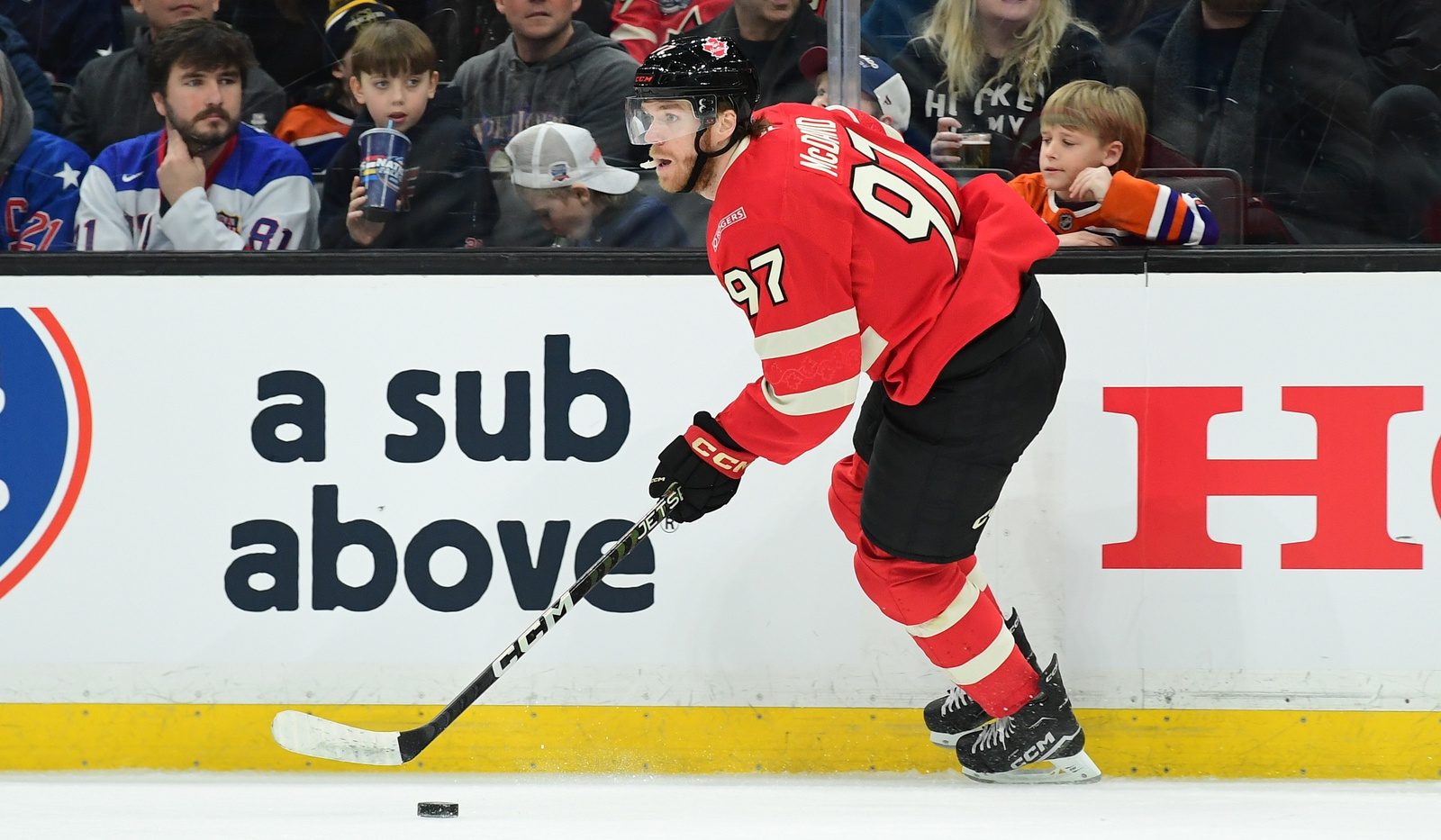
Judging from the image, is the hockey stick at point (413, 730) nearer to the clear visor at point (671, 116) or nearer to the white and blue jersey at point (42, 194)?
the clear visor at point (671, 116)

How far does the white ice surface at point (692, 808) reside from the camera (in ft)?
7.11

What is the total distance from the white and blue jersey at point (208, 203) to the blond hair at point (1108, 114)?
1.41 metres

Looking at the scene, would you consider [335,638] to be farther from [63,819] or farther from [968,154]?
[968,154]

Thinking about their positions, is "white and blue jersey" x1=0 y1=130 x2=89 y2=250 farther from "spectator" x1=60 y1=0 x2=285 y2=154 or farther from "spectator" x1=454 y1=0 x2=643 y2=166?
"spectator" x1=454 y1=0 x2=643 y2=166

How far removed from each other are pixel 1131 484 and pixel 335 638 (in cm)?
148

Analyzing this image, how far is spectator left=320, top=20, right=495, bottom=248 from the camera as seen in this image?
8.68ft

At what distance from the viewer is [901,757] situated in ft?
8.51

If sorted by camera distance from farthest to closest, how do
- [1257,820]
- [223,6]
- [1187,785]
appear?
[223,6]
[1187,785]
[1257,820]

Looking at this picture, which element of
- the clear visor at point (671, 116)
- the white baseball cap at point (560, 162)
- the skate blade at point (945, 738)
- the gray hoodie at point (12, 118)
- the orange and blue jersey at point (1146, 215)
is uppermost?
the clear visor at point (671, 116)

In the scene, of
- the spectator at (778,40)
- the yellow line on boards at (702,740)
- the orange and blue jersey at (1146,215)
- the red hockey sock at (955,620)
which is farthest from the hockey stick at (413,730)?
the orange and blue jersey at (1146,215)

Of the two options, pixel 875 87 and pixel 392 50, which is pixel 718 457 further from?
pixel 392 50

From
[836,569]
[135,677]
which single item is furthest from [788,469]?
[135,677]

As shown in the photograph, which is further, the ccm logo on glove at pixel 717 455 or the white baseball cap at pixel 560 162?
the white baseball cap at pixel 560 162

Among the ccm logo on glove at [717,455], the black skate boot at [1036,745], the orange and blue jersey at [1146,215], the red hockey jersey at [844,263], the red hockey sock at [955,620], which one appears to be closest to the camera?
the red hockey jersey at [844,263]
